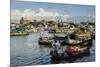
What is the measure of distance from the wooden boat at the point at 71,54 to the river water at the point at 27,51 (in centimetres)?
7

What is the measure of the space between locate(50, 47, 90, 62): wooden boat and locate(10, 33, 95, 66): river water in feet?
0.23

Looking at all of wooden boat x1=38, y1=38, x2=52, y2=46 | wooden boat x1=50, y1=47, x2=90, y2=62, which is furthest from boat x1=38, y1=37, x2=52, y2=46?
wooden boat x1=50, y1=47, x2=90, y2=62

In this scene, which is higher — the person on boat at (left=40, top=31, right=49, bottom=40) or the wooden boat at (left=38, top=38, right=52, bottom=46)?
the person on boat at (left=40, top=31, right=49, bottom=40)

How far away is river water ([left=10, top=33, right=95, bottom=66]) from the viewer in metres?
2.02

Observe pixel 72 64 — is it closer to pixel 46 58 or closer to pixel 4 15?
pixel 46 58

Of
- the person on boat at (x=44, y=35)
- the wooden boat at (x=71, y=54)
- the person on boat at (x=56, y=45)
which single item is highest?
the person on boat at (x=44, y=35)

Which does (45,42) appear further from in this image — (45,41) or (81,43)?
(81,43)

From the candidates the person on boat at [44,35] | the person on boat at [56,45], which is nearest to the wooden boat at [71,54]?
the person on boat at [56,45]

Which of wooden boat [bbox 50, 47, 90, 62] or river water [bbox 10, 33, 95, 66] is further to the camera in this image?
wooden boat [bbox 50, 47, 90, 62]

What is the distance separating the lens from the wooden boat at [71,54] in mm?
2170

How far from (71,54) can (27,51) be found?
1.66 feet

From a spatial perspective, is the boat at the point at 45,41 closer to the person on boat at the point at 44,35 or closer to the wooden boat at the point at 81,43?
the person on boat at the point at 44,35

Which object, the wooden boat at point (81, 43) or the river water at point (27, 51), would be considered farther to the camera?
the wooden boat at point (81, 43)

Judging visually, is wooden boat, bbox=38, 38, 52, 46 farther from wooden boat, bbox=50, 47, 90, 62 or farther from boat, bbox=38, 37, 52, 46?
wooden boat, bbox=50, 47, 90, 62
